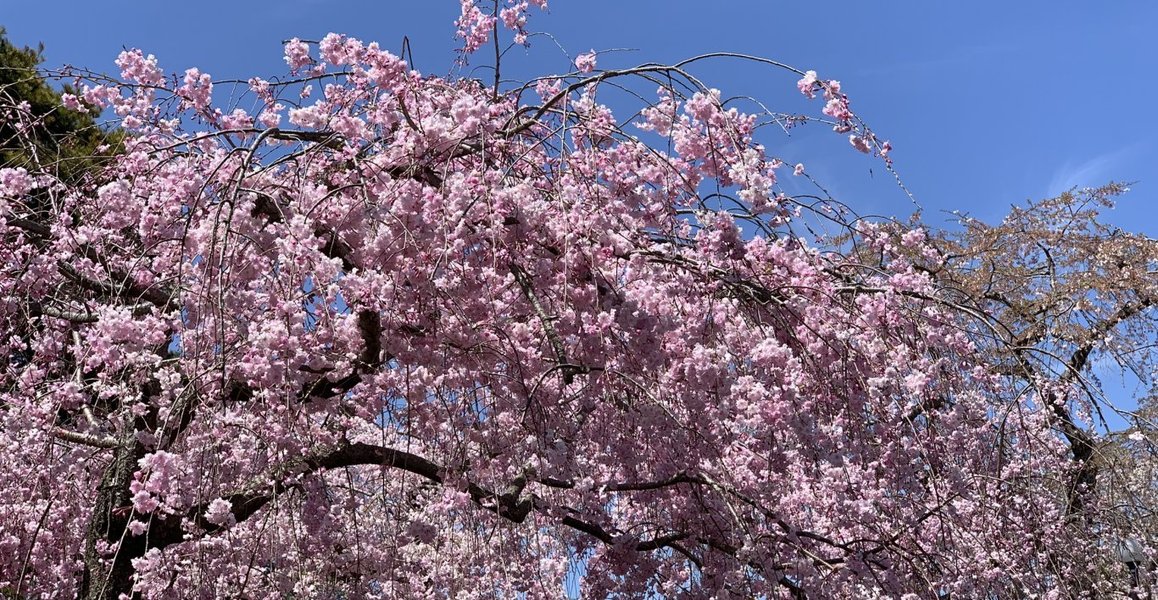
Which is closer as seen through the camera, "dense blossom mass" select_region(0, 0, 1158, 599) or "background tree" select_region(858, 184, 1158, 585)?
"dense blossom mass" select_region(0, 0, 1158, 599)

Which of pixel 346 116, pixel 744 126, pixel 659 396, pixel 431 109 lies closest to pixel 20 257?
pixel 346 116

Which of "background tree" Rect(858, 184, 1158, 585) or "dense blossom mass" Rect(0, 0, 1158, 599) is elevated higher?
"background tree" Rect(858, 184, 1158, 585)

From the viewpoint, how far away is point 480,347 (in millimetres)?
4051

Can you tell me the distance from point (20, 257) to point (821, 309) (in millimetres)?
4123

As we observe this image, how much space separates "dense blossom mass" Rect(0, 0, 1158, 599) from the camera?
376cm

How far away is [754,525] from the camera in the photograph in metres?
4.51

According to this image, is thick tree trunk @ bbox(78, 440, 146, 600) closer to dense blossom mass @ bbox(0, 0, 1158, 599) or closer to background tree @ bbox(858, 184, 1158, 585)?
dense blossom mass @ bbox(0, 0, 1158, 599)

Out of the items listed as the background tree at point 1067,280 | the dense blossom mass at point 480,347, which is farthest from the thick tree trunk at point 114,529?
the background tree at point 1067,280

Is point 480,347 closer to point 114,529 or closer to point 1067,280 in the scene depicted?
point 114,529

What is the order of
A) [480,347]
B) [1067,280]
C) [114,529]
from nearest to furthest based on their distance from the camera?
1. [480,347]
2. [114,529]
3. [1067,280]

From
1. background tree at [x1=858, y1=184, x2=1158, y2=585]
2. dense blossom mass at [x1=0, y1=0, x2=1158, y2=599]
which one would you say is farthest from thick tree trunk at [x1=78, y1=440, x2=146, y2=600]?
background tree at [x1=858, y1=184, x2=1158, y2=585]

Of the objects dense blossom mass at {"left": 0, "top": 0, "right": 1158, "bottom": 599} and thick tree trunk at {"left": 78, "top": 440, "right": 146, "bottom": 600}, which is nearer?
dense blossom mass at {"left": 0, "top": 0, "right": 1158, "bottom": 599}

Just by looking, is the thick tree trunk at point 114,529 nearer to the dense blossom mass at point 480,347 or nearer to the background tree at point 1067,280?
the dense blossom mass at point 480,347

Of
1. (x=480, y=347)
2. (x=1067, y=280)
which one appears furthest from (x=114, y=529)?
(x=1067, y=280)
